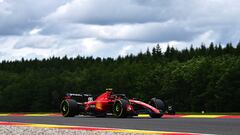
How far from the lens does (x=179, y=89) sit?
9212 centimetres

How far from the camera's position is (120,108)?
74.9 feet

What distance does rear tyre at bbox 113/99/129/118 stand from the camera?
74.0ft

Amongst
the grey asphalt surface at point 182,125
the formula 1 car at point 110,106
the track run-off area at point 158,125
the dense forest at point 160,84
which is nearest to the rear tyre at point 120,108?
the formula 1 car at point 110,106

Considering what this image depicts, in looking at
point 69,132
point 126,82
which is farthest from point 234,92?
point 69,132

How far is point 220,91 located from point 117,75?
114 feet

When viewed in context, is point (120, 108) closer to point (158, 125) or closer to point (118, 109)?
point (118, 109)

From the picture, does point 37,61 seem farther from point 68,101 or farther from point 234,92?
point 68,101

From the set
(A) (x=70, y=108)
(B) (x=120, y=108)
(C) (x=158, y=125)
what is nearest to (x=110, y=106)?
(B) (x=120, y=108)

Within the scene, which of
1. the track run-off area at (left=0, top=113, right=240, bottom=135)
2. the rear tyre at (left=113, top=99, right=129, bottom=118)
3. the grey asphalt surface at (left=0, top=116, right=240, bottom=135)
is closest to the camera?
the track run-off area at (left=0, top=113, right=240, bottom=135)

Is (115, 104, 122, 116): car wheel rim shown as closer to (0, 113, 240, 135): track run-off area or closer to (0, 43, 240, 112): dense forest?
(0, 113, 240, 135): track run-off area

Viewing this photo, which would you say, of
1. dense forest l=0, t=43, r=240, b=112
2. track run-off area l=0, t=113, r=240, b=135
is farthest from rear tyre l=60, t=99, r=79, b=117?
dense forest l=0, t=43, r=240, b=112

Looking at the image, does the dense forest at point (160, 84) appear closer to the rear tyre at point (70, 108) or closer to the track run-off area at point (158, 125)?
the rear tyre at point (70, 108)

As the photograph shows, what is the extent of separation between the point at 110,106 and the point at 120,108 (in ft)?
5.17

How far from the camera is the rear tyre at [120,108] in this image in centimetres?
2255
